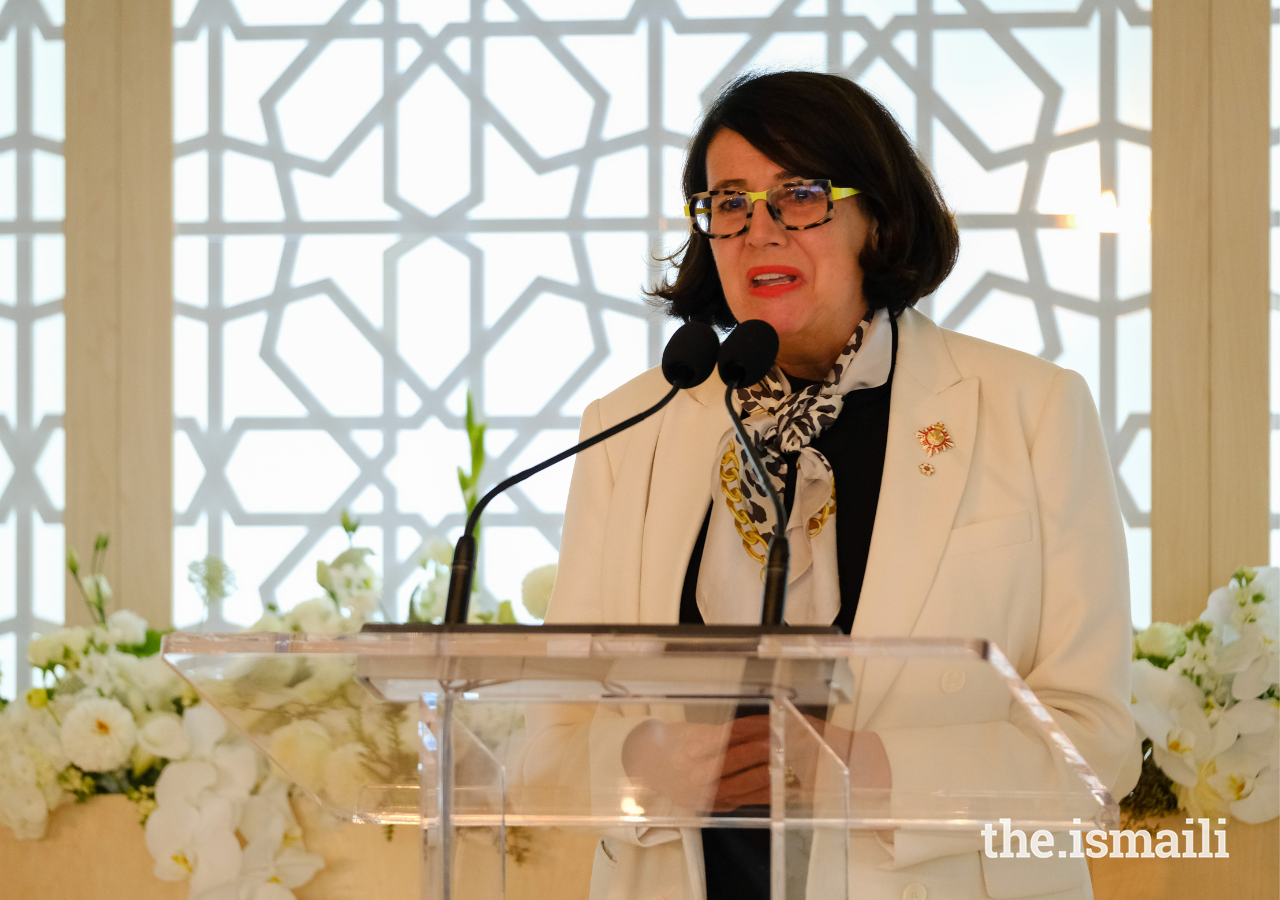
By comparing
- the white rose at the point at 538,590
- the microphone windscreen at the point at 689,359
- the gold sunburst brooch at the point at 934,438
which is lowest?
the white rose at the point at 538,590

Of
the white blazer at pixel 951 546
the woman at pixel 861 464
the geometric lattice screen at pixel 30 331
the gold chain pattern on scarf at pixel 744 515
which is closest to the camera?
the white blazer at pixel 951 546

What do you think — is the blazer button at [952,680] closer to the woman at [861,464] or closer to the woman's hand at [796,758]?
the woman's hand at [796,758]

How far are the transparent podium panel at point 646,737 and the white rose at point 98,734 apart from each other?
1.20 meters

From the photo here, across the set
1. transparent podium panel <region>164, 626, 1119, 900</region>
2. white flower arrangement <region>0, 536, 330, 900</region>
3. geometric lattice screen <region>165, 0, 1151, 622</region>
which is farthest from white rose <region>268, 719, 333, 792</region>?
geometric lattice screen <region>165, 0, 1151, 622</region>

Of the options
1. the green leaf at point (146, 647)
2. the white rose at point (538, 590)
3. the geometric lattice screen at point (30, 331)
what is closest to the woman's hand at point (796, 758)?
the white rose at point (538, 590)

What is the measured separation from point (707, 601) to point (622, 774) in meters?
0.63

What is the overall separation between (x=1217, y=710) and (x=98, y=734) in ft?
6.51

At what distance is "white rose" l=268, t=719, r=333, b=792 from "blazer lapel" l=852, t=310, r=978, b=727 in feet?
2.30

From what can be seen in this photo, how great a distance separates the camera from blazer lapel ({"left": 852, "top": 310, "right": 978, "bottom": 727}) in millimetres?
1522

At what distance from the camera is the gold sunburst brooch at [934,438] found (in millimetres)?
1636

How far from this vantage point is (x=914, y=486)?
160cm

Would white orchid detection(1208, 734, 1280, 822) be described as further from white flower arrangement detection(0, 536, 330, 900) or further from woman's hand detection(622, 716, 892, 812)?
white flower arrangement detection(0, 536, 330, 900)

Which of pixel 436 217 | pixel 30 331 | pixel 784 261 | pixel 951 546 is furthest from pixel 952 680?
pixel 30 331

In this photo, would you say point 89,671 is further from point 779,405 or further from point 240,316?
point 779,405
